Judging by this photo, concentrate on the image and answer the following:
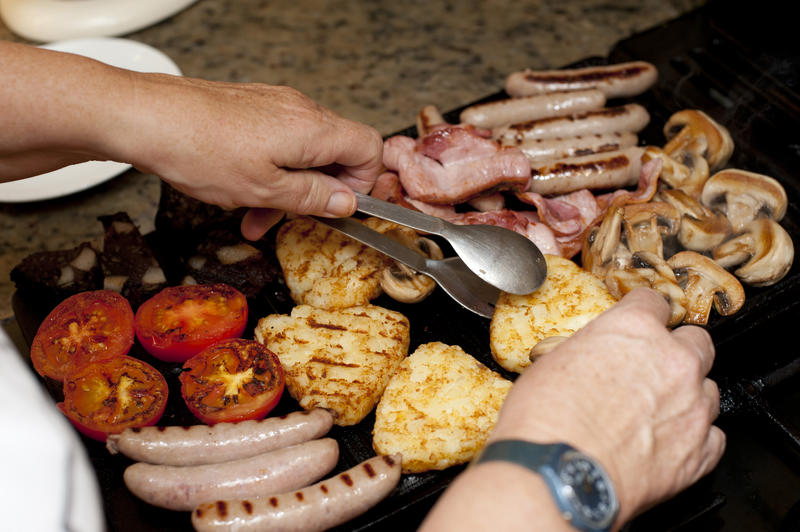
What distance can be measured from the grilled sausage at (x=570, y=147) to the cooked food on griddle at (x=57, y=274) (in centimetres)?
207

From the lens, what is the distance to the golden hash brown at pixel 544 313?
2.70 m

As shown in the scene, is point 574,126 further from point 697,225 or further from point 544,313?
point 544,313

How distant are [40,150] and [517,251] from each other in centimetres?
178

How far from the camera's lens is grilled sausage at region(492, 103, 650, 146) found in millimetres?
3533

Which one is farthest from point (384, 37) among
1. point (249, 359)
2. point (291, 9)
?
point (249, 359)

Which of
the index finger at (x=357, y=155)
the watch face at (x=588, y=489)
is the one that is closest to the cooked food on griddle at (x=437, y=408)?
the index finger at (x=357, y=155)

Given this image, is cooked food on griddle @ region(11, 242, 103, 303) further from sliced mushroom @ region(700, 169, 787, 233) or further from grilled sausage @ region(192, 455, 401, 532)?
sliced mushroom @ region(700, 169, 787, 233)

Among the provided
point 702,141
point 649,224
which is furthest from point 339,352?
point 702,141

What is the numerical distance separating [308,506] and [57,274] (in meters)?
1.57

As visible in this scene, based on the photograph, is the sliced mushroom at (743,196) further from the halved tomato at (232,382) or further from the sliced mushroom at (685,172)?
the halved tomato at (232,382)

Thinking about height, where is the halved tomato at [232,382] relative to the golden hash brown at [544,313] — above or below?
below

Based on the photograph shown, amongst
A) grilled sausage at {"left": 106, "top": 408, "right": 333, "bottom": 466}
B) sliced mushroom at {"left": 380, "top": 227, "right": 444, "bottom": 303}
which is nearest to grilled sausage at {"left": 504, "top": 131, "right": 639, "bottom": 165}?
sliced mushroom at {"left": 380, "top": 227, "right": 444, "bottom": 303}

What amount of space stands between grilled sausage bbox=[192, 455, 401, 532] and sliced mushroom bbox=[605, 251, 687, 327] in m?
1.22

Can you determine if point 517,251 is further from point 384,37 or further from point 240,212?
point 384,37
